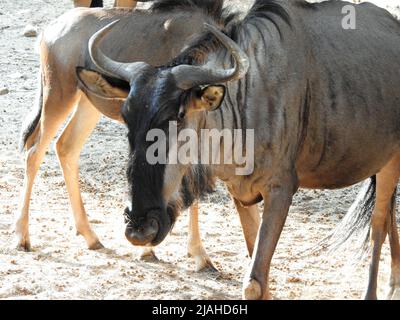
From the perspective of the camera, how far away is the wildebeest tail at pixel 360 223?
6332mm

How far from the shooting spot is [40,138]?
22.3ft

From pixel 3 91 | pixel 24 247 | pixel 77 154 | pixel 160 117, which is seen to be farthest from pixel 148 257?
pixel 3 91

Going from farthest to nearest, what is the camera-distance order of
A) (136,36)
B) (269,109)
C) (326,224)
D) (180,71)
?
(326,224) < (136,36) < (269,109) < (180,71)

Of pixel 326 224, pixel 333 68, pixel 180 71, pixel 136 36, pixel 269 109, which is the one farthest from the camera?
pixel 326 224

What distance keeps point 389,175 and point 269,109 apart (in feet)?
4.18

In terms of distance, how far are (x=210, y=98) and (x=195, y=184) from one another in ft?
1.63

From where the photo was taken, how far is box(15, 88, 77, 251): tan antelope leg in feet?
21.7

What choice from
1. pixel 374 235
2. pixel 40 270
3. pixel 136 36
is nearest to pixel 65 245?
pixel 40 270

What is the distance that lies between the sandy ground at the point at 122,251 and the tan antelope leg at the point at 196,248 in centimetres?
7

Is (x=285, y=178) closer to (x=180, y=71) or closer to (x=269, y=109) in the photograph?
(x=269, y=109)

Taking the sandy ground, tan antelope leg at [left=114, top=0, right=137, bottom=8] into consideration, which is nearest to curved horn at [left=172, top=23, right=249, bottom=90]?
the sandy ground

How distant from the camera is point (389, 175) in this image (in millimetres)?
5984

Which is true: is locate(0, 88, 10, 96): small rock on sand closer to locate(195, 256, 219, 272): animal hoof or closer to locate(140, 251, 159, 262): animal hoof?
locate(140, 251, 159, 262): animal hoof

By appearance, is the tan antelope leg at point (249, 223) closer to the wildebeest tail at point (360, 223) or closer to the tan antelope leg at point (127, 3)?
the wildebeest tail at point (360, 223)
